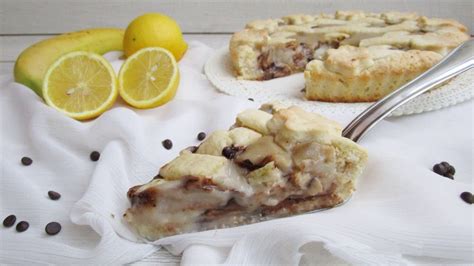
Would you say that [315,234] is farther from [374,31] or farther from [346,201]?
[374,31]

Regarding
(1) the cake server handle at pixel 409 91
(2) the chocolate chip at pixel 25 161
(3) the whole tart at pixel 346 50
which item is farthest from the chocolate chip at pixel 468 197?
(2) the chocolate chip at pixel 25 161

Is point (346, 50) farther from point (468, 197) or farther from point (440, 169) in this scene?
point (468, 197)

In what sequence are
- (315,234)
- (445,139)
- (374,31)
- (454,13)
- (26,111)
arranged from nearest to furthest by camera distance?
1. (315,234)
2. (445,139)
3. (26,111)
4. (374,31)
5. (454,13)

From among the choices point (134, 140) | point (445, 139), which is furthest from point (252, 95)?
point (445, 139)

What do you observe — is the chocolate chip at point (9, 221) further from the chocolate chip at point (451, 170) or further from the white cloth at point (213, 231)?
the chocolate chip at point (451, 170)

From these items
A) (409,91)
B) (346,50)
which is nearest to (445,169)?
(409,91)
